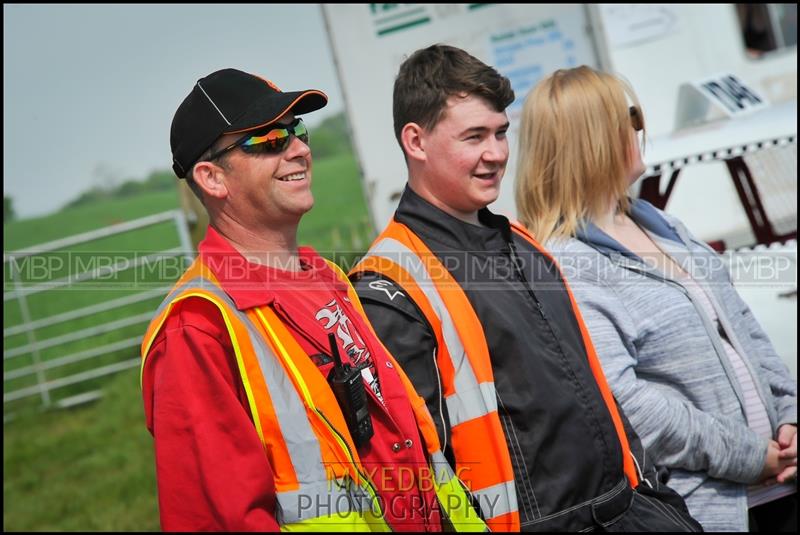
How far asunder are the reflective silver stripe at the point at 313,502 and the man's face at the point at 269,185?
0.63m

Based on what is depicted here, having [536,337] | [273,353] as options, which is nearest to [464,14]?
[536,337]

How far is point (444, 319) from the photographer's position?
6.47 feet

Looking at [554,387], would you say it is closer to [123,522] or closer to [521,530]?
[521,530]

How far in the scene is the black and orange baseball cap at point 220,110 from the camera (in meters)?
1.79

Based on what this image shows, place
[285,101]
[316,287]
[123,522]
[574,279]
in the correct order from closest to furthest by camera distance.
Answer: [285,101]
[316,287]
[574,279]
[123,522]

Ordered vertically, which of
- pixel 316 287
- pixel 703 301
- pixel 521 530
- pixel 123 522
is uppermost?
pixel 316 287

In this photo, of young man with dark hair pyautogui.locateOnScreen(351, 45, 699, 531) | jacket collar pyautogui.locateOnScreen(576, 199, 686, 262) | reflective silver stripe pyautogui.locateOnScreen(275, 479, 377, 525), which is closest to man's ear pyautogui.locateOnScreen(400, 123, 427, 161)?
young man with dark hair pyautogui.locateOnScreen(351, 45, 699, 531)

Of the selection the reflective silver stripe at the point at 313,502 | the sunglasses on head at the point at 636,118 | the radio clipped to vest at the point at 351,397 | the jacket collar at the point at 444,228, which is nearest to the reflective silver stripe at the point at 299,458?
the reflective silver stripe at the point at 313,502

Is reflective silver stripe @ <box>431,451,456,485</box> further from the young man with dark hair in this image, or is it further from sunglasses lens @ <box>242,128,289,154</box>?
sunglasses lens @ <box>242,128,289,154</box>

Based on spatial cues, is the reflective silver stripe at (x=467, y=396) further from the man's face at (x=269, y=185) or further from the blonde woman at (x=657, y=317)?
the blonde woman at (x=657, y=317)

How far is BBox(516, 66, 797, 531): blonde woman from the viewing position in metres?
2.38

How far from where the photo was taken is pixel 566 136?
262cm

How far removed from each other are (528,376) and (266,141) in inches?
32.7

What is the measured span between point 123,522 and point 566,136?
3988 mm
